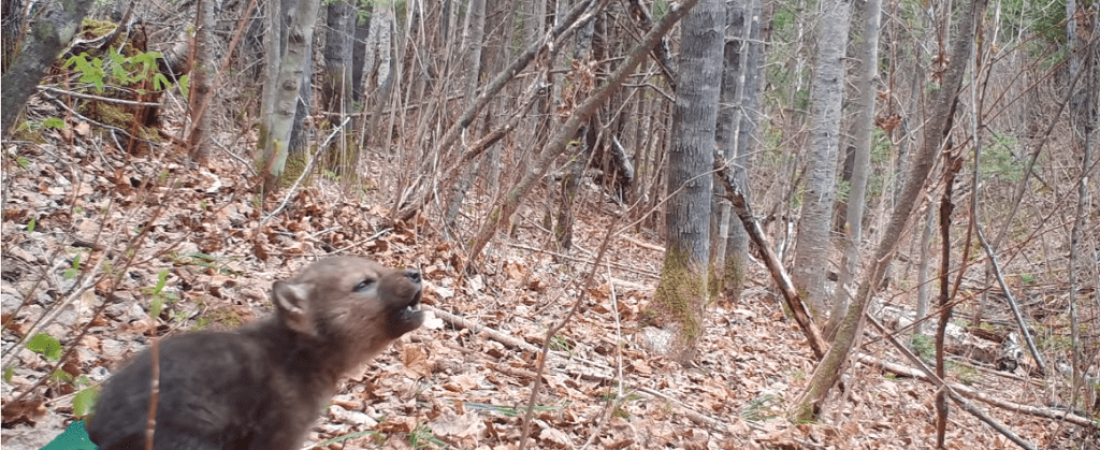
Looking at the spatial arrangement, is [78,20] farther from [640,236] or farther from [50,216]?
[640,236]

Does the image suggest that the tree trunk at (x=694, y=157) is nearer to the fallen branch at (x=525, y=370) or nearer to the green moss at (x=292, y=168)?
the fallen branch at (x=525, y=370)

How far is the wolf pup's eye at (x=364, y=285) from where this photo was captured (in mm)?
3695

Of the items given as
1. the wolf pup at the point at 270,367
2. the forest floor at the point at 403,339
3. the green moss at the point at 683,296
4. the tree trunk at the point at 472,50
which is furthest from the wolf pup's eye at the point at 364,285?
the tree trunk at the point at 472,50

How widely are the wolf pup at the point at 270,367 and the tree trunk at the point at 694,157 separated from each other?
15.4 ft

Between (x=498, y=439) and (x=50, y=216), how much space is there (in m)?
4.00

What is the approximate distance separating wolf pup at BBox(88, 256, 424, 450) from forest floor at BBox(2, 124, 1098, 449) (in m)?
0.69

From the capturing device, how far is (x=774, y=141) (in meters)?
20.5

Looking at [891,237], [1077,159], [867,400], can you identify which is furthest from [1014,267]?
[891,237]

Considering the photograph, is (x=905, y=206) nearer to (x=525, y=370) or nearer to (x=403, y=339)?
(x=525, y=370)

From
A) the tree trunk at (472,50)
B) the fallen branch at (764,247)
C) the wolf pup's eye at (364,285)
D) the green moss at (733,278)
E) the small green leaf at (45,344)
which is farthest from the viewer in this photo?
the green moss at (733,278)

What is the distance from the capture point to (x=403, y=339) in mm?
6160

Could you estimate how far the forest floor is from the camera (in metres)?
4.47

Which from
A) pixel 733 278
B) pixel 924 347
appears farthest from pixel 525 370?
pixel 733 278

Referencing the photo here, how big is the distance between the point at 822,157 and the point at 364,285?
1017 centimetres
